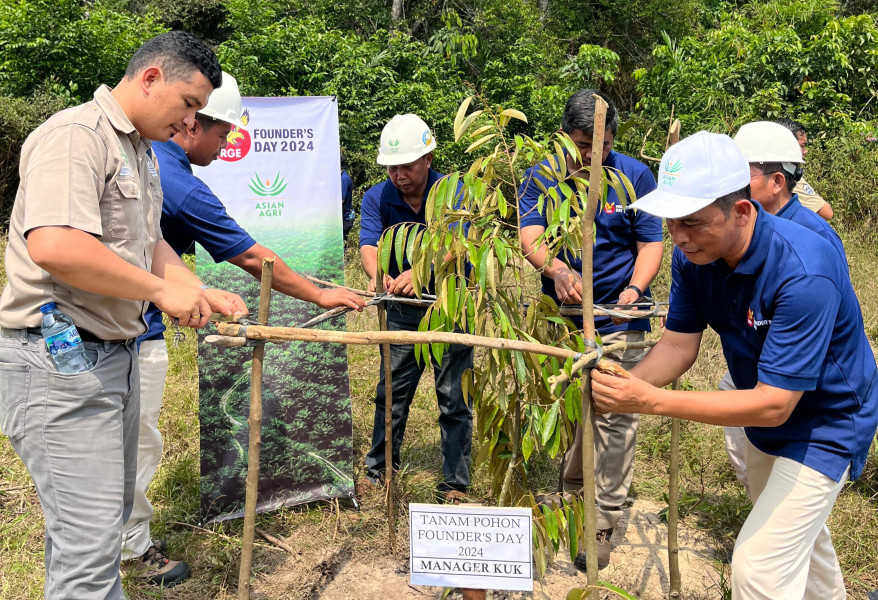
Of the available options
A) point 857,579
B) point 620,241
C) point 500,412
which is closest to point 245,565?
point 500,412

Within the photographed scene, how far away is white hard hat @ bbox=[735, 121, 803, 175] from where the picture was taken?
3.10 m

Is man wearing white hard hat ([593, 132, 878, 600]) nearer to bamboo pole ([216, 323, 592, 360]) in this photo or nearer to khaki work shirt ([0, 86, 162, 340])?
bamboo pole ([216, 323, 592, 360])

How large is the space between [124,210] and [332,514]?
210 cm

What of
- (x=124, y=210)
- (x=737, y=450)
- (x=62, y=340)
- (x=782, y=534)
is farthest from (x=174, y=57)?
(x=737, y=450)

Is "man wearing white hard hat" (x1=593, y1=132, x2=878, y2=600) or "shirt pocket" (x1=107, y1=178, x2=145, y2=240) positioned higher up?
"shirt pocket" (x1=107, y1=178, x2=145, y2=240)

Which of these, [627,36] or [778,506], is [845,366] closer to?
[778,506]

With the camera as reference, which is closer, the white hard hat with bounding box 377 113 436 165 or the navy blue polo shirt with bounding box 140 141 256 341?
the navy blue polo shirt with bounding box 140 141 256 341

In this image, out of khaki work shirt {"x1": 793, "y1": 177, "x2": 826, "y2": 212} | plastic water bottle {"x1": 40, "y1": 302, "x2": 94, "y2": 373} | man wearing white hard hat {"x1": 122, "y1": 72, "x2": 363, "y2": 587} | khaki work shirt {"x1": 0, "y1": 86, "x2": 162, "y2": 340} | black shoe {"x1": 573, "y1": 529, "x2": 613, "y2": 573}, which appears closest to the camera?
khaki work shirt {"x1": 0, "y1": 86, "x2": 162, "y2": 340}

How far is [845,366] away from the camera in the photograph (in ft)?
6.88

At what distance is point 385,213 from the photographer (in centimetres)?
386

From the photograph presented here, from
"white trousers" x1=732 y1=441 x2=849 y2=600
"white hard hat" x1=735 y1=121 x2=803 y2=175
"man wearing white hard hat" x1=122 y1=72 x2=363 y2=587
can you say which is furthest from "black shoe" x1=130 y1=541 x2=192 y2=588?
"white hard hat" x1=735 y1=121 x2=803 y2=175

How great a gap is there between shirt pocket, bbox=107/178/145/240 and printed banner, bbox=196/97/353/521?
1.35m

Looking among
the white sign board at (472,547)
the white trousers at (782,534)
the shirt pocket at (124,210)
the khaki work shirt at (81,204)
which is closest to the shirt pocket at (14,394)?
the khaki work shirt at (81,204)

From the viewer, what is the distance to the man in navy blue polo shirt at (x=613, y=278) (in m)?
3.30
